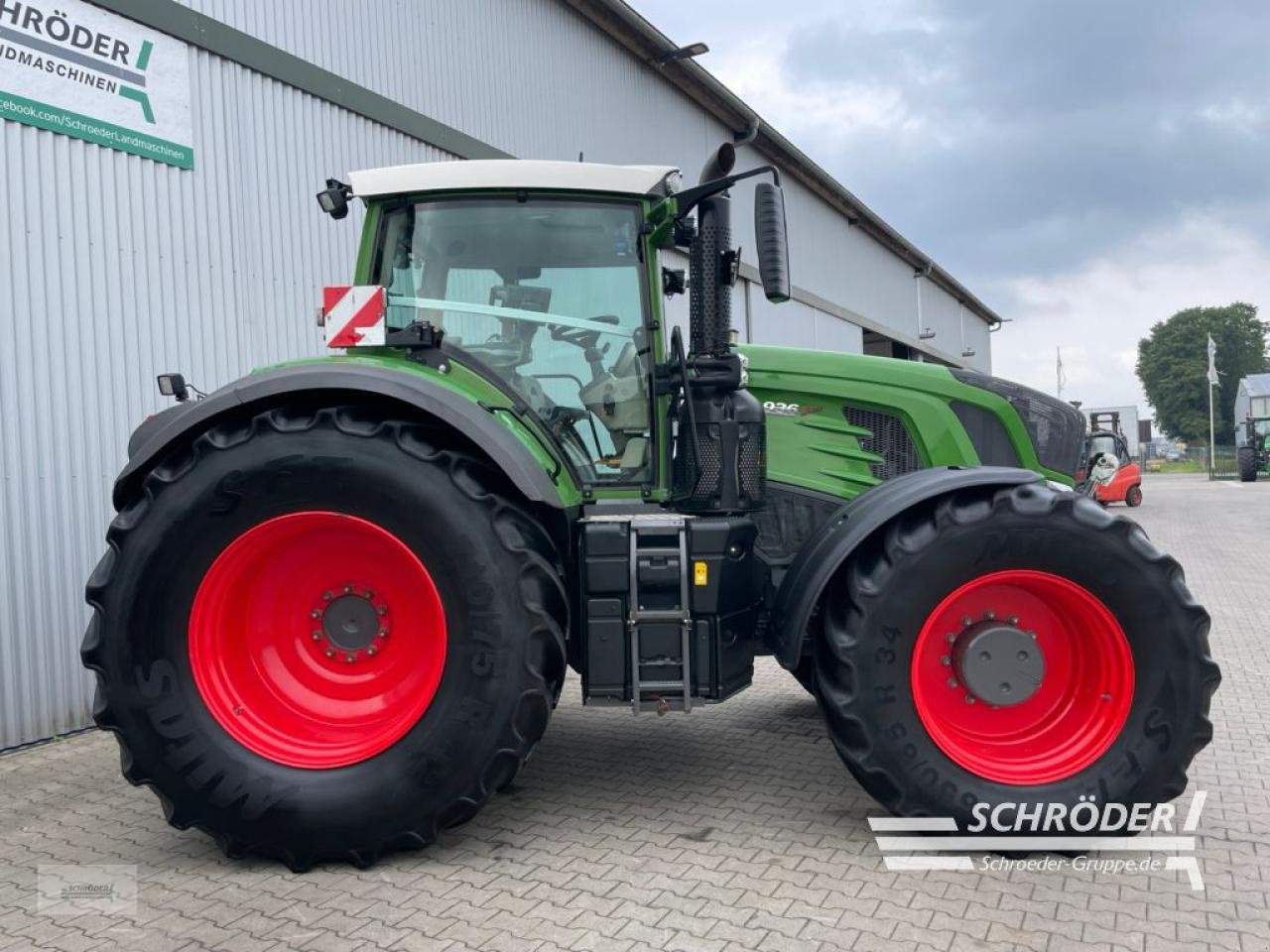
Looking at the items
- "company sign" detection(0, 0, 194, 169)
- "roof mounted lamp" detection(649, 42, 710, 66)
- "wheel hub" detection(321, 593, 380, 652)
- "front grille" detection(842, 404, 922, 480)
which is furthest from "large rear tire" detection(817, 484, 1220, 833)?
"roof mounted lamp" detection(649, 42, 710, 66)

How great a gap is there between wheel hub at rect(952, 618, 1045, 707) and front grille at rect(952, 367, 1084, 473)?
A: 1225 mm

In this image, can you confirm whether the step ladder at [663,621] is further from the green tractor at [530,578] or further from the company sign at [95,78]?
the company sign at [95,78]

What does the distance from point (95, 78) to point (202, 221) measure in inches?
37.0

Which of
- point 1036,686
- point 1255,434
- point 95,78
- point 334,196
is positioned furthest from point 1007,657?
point 1255,434

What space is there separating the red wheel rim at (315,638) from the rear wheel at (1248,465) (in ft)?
112

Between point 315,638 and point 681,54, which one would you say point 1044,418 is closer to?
point 315,638

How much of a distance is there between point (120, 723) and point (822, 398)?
305 centimetres

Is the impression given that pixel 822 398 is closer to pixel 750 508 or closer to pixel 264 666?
pixel 750 508

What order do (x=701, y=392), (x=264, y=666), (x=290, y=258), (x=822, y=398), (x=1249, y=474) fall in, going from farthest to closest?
(x=1249, y=474) → (x=290, y=258) → (x=822, y=398) → (x=701, y=392) → (x=264, y=666)

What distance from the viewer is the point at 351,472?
3295 millimetres

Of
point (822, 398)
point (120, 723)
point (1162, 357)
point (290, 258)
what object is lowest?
point (120, 723)

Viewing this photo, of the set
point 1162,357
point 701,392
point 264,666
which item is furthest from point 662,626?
point 1162,357

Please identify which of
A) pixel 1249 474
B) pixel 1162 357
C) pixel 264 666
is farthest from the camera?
pixel 1162 357

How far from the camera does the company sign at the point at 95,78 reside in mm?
4855
